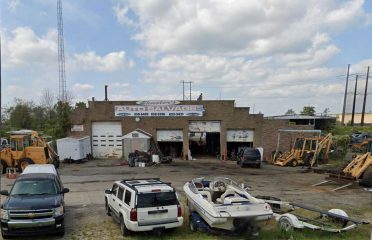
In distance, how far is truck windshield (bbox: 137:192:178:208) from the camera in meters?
11.2

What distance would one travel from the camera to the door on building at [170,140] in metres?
37.9

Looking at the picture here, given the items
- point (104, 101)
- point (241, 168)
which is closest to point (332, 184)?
point (241, 168)

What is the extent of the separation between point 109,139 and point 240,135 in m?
12.6

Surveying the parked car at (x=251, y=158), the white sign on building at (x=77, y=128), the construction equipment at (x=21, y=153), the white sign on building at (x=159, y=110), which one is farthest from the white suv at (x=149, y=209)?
the white sign on building at (x=77, y=128)

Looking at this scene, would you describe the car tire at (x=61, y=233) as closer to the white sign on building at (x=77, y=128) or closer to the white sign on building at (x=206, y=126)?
the white sign on building at (x=206, y=126)

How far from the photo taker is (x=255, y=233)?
11.3 meters

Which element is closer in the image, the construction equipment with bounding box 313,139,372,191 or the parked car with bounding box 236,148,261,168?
the construction equipment with bounding box 313,139,372,191

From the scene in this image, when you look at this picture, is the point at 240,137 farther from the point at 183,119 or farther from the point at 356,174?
the point at 356,174

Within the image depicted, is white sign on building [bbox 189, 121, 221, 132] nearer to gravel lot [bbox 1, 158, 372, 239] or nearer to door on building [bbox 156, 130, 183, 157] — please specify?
door on building [bbox 156, 130, 183, 157]

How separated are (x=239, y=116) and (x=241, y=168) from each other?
24.6ft

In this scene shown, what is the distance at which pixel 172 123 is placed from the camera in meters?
37.6

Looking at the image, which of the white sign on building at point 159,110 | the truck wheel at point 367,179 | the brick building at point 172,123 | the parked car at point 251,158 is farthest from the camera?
the white sign on building at point 159,110

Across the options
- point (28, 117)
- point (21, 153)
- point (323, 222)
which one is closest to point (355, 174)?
point (323, 222)

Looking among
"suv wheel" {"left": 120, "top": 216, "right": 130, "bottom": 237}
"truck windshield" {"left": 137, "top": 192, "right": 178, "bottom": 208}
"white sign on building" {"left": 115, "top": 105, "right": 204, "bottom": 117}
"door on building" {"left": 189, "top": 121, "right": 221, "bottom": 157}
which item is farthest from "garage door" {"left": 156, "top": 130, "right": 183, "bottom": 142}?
"truck windshield" {"left": 137, "top": 192, "right": 178, "bottom": 208}
